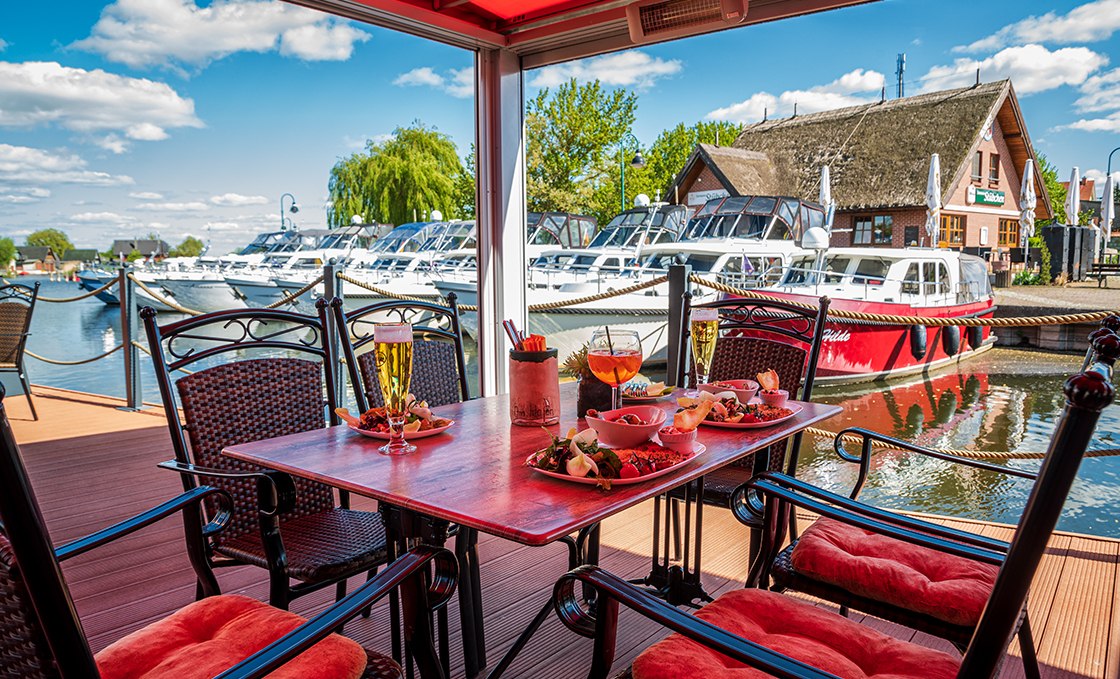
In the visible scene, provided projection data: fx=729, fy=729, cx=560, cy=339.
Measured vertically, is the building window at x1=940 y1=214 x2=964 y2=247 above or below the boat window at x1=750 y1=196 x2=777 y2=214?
below

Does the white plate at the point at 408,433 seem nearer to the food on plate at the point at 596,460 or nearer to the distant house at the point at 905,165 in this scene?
the food on plate at the point at 596,460

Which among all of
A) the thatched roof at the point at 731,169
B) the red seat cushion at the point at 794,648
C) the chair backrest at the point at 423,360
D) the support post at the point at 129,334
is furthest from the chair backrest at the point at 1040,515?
the support post at the point at 129,334

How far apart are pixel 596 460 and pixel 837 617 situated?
0.52m

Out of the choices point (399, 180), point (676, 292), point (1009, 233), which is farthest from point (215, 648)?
point (399, 180)

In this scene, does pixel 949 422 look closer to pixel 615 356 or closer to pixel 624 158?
pixel 624 158

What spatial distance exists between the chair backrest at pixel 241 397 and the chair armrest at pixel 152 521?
0.11 meters

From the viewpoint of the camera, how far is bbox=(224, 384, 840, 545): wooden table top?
43.1 inches

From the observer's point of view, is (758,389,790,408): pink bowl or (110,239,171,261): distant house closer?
(758,389,790,408): pink bowl

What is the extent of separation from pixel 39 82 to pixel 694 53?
6438 mm

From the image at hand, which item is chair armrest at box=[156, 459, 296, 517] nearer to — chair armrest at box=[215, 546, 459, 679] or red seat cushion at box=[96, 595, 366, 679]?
red seat cushion at box=[96, 595, 366, 679]

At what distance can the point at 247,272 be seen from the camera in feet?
22.7

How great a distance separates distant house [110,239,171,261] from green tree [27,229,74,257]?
362mm

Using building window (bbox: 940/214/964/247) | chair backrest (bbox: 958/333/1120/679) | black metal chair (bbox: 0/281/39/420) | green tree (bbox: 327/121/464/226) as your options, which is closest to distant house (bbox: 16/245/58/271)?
black metal chair (bbox: 0/281/39/420)

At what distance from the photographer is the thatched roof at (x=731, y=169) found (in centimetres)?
577
